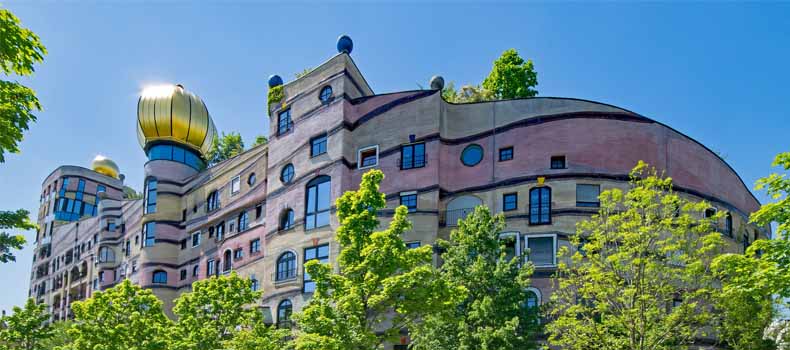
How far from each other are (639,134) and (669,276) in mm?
9359

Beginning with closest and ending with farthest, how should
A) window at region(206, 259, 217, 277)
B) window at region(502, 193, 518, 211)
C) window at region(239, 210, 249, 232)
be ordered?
window at region(502, 193, 518, 211)
window at region(239, 210, 249, 232)
window at region(206, 259, 217, 277)

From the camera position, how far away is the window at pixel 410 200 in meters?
23.9

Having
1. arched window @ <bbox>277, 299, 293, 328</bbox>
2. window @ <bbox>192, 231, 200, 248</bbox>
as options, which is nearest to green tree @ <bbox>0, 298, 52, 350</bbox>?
arched window @ <bbox>277, 299, 293, 328</bbox>

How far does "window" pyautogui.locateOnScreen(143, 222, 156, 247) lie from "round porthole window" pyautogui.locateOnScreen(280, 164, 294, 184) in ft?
43.5

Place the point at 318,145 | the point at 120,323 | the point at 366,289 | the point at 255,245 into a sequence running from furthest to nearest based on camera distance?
the point at 255,245, the point at 318,145, the point at 120,323, the point at 366,289

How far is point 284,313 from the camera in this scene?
995 inches

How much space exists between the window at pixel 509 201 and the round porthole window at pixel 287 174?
8.64m

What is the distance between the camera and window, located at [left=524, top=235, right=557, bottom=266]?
2227 centimetres

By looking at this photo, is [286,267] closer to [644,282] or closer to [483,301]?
[483,301]

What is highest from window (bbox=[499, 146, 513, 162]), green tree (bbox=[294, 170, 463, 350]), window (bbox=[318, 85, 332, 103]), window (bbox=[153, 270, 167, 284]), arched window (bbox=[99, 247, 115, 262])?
window (bbox=[318, 85, 332, 103])

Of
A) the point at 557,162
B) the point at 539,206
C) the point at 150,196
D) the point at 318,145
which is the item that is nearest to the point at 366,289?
the point at 539,206

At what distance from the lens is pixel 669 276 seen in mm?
15039

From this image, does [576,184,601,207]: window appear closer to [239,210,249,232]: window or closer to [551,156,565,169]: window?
[551,156,565,169]: window

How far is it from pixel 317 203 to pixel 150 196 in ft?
53.9
